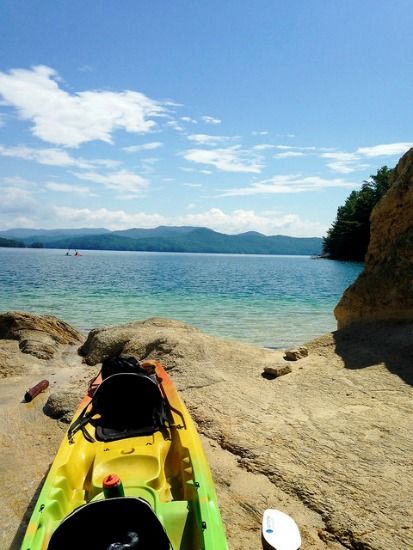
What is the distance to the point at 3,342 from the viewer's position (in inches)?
546

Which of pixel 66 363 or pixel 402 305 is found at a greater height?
pixel 402 305

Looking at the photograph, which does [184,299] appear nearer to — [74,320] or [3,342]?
[74,320]

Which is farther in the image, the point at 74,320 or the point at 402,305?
the point at 74,320

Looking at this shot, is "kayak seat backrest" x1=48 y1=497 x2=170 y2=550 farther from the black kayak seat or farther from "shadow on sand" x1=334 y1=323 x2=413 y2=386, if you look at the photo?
"shadow on sand" x1=334 y1=323 x2=413 y2=386

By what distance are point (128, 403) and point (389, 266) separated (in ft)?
29.2

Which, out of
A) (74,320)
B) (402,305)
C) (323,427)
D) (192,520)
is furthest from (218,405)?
(74,320)

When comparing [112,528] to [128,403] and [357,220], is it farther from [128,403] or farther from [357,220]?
[357,220]

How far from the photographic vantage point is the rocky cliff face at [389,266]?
1070 centimetres

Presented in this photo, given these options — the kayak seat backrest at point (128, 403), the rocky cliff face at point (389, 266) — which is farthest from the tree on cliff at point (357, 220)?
the kayak seat backrest at point (128, 403)

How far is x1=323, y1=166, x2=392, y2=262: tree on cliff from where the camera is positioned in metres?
83.6

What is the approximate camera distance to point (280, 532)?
3.70 meters

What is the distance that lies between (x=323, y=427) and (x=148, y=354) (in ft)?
19.0

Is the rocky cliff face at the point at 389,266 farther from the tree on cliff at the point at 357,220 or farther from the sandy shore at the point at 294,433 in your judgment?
the tree on cliff at the point at 357,220

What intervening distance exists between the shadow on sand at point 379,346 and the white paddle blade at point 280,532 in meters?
4.82
